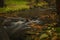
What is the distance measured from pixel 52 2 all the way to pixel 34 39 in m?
9.09

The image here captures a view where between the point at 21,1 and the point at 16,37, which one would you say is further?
the point at 21,1

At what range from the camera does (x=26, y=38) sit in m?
7.38

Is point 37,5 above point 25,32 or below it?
below

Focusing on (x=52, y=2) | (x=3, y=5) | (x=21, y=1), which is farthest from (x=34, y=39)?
(x=21, y=1)

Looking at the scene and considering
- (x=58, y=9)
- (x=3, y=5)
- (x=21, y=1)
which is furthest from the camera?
(x=21, y=1)

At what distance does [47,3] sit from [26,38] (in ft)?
29.3

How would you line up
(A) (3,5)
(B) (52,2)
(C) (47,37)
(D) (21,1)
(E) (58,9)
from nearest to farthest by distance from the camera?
1. (C) (47,37)
2. (E) (58,9)
3. (A) (3,5)
4. (B) (52,2)
5. (D) (21,1)

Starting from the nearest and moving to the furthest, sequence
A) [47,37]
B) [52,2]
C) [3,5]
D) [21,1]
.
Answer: [47,37] < [3,5] < [52,2] < [21,1]

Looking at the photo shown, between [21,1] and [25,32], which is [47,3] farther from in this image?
[25,32]

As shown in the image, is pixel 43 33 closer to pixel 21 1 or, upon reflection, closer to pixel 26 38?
pixel 26 38

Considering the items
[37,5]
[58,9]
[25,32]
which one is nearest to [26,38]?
[25,32]

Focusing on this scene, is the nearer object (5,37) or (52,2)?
(5,37)

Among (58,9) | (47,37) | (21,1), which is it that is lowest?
(21,1)

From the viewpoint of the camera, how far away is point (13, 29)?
7652 mm
